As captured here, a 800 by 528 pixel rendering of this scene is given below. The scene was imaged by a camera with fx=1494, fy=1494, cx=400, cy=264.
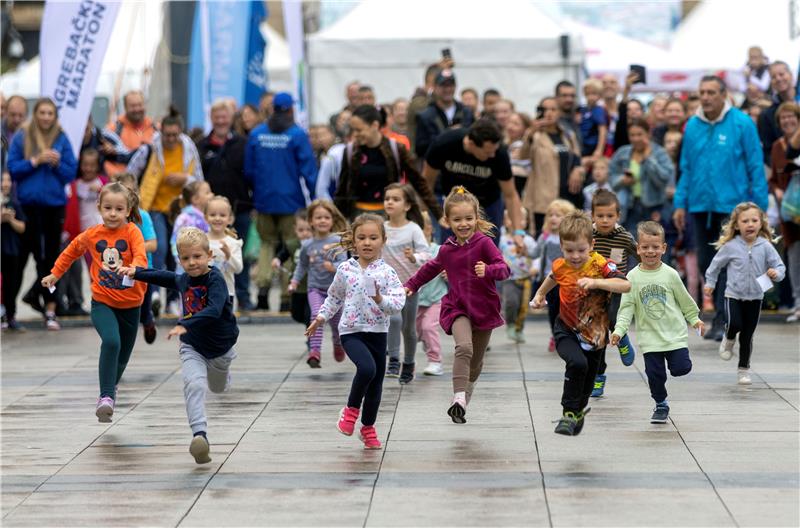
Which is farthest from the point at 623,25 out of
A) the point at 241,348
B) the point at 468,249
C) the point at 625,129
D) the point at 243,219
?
the point at 468,249

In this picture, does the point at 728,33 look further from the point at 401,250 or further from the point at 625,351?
the point at 625,351

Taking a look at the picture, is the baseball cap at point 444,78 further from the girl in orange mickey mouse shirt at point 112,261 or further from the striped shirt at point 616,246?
the girl in orange mickey mouse shirt at point 112,261

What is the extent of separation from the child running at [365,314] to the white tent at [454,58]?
12312 mm

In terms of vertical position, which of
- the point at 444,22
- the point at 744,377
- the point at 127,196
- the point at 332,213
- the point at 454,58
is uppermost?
the point at 444,22

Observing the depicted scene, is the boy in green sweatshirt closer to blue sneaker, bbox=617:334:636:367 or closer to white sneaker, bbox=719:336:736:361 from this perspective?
blue sneaker, bbox=617:334:636:367

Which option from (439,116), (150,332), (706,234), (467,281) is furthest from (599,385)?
(439,116)

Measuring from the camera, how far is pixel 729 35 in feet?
80.1

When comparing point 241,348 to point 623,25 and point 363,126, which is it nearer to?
point 363,126

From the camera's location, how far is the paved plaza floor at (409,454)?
6762 mm

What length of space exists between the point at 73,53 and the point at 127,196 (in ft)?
19.5

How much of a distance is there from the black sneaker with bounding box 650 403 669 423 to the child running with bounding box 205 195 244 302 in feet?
13.0

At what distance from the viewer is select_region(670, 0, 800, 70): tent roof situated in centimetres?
2272

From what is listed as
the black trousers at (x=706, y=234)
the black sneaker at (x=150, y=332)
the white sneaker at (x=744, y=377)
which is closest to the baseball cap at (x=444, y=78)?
the black trousers at (x=706, y=234)

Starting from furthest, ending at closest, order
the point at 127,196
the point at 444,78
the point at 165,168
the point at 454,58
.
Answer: the point at 454,58 → the point at 444,78 → the point at 165,168 → the point at 127,196
